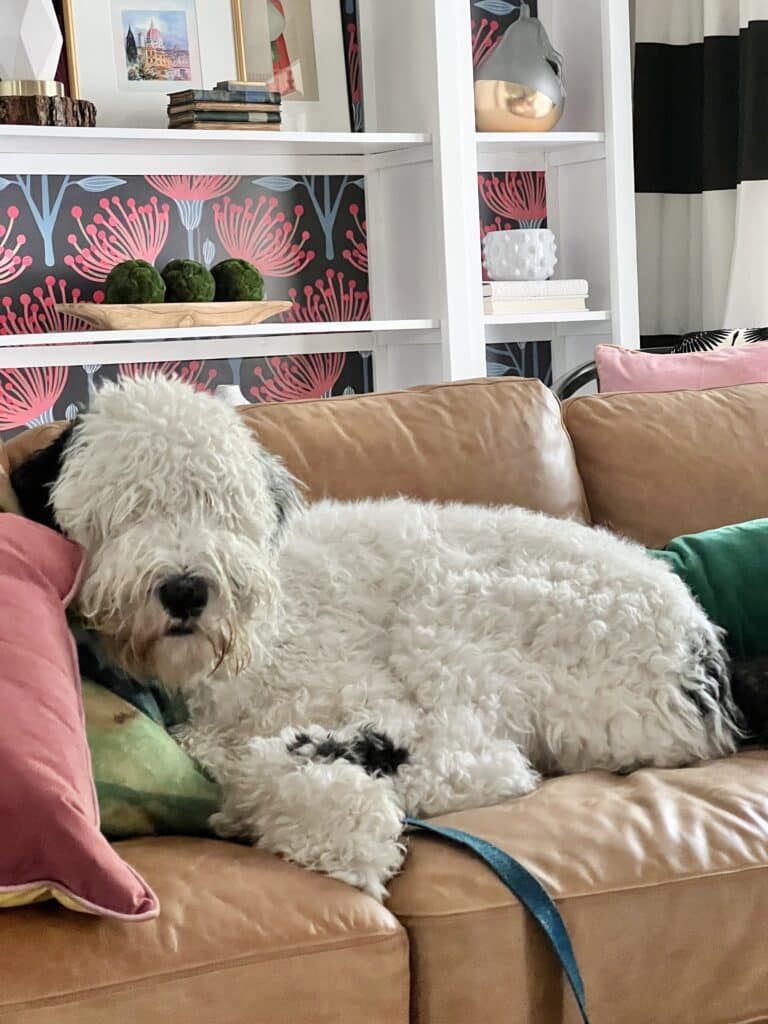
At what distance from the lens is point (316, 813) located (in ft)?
5.33

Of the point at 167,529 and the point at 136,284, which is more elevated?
the point at 136,284

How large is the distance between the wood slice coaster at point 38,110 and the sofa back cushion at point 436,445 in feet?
4.41

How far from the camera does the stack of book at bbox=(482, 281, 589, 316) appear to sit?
157 inches

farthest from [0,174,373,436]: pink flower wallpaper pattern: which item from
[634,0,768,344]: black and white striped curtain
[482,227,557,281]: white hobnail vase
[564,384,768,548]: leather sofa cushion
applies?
[564,384,768,548]: leather sofa cushion

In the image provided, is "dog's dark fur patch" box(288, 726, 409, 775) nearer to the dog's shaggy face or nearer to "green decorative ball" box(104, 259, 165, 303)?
the dog's shaggy face

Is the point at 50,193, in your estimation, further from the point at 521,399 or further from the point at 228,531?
the point at 228,531

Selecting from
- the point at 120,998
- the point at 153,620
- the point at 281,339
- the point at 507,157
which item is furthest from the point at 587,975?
the point at 507,157

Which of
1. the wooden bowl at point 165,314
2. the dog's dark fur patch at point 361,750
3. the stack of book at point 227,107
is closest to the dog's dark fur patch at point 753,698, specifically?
the dog's dark fur patch at point 361,750

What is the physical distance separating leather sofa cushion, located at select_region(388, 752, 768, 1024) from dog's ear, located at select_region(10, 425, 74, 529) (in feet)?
2.16

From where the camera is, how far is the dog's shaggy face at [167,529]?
5.56 ft

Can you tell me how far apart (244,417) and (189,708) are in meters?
0.65

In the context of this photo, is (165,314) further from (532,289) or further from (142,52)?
(532,289)

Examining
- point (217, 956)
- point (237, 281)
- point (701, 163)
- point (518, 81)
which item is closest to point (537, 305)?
point (518, 81)

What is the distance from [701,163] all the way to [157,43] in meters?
1.74
